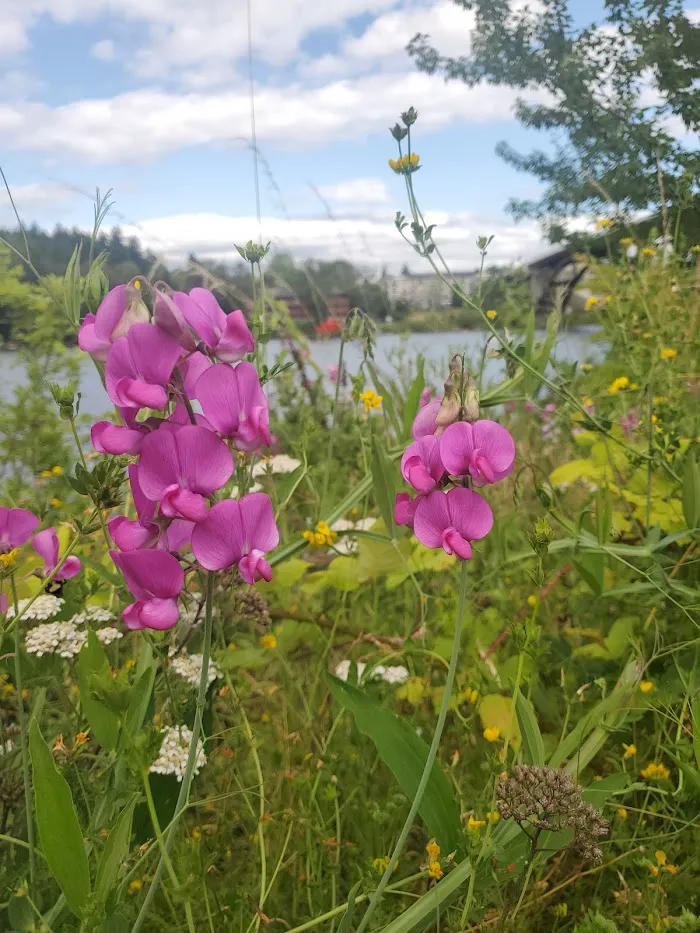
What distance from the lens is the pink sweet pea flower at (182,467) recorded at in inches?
21.8

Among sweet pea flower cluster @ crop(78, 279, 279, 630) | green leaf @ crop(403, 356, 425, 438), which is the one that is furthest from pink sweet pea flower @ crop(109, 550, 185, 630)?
green leaf @ crop(403, 356, 425, 438)

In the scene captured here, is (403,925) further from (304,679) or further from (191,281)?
(191,281)

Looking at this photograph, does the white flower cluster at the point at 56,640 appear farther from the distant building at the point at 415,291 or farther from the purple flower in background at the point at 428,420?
the distant building at the point at 415,291

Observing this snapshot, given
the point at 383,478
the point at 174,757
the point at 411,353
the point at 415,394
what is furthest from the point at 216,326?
the point at 411,353

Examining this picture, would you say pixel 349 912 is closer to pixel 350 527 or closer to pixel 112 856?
pixel 112 856

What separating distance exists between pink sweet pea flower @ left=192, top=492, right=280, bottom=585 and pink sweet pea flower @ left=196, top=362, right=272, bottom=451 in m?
0.05

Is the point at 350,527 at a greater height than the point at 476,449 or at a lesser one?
lesser

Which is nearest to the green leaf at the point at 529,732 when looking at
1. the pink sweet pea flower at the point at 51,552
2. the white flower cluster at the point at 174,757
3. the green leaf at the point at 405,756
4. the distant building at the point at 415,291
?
the green leaf at the point at 405,756

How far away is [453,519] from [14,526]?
53cm

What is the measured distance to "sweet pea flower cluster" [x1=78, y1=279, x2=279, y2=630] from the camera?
0.56 m

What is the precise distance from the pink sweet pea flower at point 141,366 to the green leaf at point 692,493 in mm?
905

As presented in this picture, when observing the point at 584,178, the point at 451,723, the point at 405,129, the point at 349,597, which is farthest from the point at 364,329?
the point at 584,178

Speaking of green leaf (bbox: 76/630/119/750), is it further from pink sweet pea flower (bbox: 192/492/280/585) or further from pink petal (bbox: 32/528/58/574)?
pink sweet pea flower (bbox: 192/492/280/585)

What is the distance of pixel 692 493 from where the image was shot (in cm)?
115
